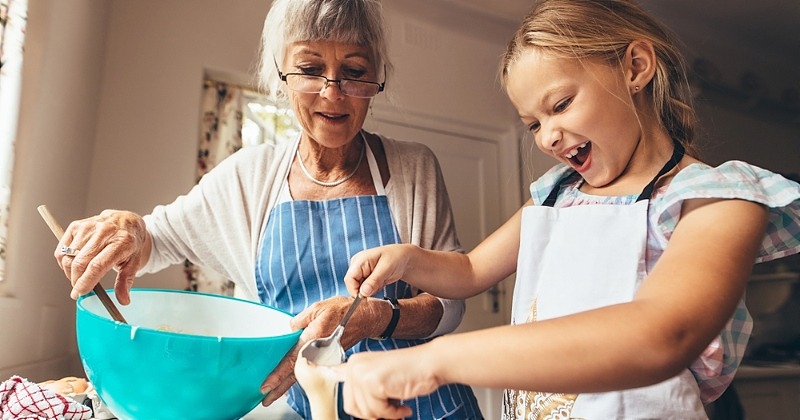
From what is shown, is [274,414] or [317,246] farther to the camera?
[317,246]

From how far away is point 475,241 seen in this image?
8.86ft

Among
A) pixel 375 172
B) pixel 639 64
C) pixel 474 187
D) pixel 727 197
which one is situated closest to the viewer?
pixel 727 197

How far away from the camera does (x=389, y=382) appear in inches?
16.8

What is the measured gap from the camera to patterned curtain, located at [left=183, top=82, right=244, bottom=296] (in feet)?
6.86

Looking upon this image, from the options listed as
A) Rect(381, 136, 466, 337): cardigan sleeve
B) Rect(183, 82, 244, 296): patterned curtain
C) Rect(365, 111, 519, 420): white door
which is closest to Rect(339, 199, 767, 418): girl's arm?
Rect(381, 136, 466, 337): cardigan sleeve

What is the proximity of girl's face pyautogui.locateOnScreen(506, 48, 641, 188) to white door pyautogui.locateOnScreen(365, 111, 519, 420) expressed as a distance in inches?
69.7

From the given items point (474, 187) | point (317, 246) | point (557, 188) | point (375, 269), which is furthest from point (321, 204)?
point (474, 187)

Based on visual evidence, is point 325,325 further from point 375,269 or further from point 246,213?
point 246,213

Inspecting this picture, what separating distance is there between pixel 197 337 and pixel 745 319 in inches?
27.3

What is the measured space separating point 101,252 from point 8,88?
0.52 meters

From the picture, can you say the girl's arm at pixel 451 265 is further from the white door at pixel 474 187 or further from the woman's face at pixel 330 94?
the white door at pixel 474 187

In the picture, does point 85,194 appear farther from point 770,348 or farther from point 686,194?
point 770,348

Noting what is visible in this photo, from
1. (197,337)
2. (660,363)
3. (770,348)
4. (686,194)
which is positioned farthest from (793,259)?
(197,337)

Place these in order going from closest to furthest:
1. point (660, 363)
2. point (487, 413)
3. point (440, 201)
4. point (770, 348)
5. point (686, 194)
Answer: point (660, 363) < point (686, 194) < point (440, 201) < point (770, 348) < point (487, 413)
